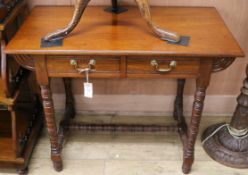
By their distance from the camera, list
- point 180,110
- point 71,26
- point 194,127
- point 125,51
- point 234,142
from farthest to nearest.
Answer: point 180,110
point 234,142
point 194,127
point 71,26
point 125,51

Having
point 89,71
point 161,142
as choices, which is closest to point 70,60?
point 89,71

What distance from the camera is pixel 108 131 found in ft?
5.85

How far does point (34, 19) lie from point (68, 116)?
67 centimetres

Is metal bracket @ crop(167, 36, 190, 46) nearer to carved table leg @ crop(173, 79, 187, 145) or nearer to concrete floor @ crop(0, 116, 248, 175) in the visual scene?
carved table leg @ crop(173, 79, 187, 145)

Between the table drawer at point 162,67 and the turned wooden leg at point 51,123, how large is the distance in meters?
0.39

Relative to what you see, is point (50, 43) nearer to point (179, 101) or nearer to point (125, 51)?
point (125, 51)

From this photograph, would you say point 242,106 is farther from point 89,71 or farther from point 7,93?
point 7,93

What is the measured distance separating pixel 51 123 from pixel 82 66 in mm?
368

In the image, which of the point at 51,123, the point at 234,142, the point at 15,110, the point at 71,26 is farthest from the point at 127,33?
the point at 234,142

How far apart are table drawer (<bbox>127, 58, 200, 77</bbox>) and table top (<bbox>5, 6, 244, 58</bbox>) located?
0.21ft

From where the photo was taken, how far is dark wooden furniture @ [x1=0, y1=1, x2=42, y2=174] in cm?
142

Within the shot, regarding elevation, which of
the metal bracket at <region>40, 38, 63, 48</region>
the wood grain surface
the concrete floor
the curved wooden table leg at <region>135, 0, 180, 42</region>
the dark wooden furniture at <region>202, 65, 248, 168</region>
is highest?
the curved wooden table leg at <region>135, 0, 180, 42</region>

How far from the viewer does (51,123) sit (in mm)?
1490

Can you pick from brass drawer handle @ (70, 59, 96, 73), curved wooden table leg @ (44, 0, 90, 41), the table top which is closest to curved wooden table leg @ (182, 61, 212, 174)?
the table top
